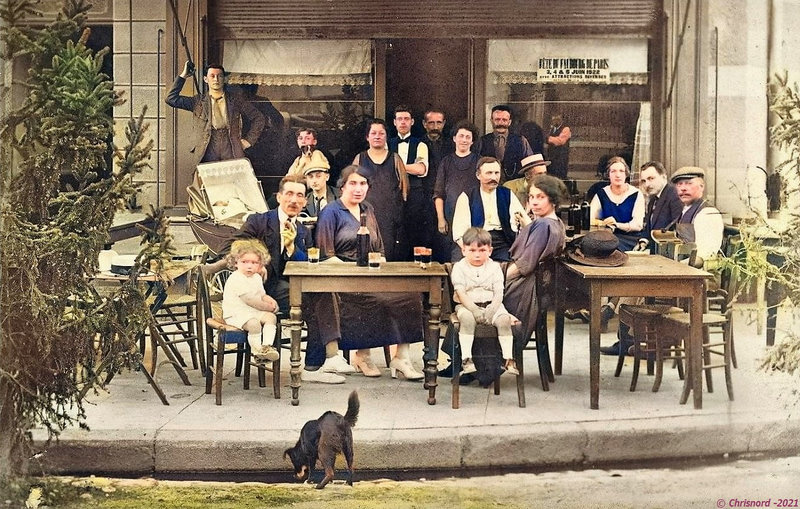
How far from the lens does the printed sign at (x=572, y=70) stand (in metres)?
6.15

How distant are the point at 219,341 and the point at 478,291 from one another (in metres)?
1.46

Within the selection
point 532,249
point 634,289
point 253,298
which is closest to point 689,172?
point 634,289

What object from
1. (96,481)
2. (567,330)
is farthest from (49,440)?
(567,330)

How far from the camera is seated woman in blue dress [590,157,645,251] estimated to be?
6211 millimetres

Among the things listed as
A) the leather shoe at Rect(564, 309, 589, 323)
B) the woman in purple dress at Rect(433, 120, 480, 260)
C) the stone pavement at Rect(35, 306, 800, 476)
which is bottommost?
the stone pavement at Rect(35, 306, 800, 476)

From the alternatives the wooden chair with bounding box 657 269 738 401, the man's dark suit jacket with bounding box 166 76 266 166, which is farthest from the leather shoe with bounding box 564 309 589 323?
the man's dark suit jacket with bounding box 166 76 266 166

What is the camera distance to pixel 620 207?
20.7 feet

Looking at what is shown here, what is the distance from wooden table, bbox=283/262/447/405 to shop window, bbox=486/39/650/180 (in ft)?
3.23

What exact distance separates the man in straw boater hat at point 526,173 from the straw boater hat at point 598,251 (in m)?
0.36

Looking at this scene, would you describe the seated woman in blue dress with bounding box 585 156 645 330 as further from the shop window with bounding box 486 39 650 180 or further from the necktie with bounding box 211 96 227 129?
the necktie with bounding box 211 96 227 129

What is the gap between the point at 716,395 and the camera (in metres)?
6.27

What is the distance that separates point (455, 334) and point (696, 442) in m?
1.44

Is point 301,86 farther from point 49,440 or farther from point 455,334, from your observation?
point 49,440

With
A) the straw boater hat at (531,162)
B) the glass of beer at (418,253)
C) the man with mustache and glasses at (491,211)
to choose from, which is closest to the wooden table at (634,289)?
the man with mustache and glasses at (491,211)
